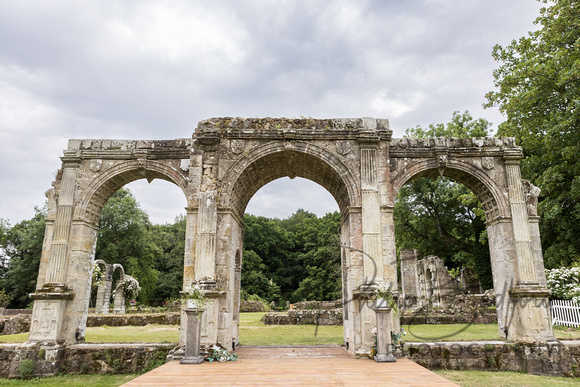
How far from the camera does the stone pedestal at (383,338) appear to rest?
705 centimetres

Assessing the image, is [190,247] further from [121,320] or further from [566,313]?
[566,313]

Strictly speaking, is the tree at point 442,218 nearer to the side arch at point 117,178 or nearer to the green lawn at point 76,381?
the side arch at point 117,178

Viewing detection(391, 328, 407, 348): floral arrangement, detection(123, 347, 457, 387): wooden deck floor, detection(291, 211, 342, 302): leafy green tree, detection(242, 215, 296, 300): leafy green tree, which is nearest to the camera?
detection(123, 347, 457, 387): wooden deck floor

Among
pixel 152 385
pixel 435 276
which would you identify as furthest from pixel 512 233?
pixel 435 276

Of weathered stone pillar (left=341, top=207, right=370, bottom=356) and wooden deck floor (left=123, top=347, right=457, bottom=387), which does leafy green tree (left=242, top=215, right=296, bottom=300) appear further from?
wooden deck floor (left=123, top=347, right=457, bottom=387)

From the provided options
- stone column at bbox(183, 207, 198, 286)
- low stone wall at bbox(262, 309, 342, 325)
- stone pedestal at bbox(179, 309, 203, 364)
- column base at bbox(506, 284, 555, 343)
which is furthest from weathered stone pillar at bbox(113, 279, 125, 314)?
column base at bbox(506, 284, 555, 343)

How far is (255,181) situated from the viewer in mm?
10016

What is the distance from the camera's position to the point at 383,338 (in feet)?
23.4

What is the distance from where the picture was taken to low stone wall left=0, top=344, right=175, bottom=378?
7906mm

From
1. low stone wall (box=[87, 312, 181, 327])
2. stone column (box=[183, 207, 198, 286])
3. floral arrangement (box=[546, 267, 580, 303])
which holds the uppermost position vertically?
stone column (box=[183, 207, 198, 286])

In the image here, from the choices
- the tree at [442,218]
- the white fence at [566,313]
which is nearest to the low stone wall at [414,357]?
the white fence at [566,313]

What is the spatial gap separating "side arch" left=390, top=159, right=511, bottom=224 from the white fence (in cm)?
544

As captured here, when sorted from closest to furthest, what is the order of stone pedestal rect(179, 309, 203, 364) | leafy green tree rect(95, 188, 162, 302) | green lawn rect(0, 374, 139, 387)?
stone pedestal rect(179, 309, 203, 364), green lawn rect(0, 374, 139, 387), leafy green tree rect(95, 188, 162, 302)

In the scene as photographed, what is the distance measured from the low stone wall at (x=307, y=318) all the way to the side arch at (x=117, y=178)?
384 inches
